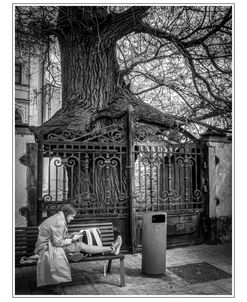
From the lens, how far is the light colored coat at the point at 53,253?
404 cm

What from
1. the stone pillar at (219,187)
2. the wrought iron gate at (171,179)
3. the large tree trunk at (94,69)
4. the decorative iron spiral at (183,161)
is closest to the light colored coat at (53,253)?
the wrought iron gate at (171,179)

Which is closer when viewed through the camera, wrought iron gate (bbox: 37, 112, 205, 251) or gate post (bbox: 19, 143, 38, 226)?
gate post (bbox: 19, 143, 38, 226)

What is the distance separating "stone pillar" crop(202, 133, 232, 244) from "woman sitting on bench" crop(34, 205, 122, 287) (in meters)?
3.28

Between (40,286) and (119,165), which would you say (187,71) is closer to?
(119,165)

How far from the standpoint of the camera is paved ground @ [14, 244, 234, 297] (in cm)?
427

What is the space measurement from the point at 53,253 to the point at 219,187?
4.61 m

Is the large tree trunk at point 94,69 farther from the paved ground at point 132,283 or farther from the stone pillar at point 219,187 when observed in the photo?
the paved ground at point 132,283

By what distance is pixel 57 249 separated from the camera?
415cm

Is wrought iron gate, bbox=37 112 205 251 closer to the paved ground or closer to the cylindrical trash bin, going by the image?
the paved ground

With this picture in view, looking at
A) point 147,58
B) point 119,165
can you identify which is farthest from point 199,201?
point 147,58

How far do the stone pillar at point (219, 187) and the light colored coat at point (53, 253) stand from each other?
156 inches

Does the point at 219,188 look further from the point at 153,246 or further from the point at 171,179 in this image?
the point at 153,246

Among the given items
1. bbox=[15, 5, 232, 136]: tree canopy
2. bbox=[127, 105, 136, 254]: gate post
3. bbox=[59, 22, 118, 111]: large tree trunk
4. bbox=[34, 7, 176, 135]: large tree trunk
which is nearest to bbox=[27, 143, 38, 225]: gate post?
bbox=[15, 5, 232, 136]: tree canopy

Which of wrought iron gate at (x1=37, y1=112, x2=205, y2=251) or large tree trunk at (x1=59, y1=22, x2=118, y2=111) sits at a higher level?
large tree trunk at (x1=59, y1=22, x2=118, y2=111)
